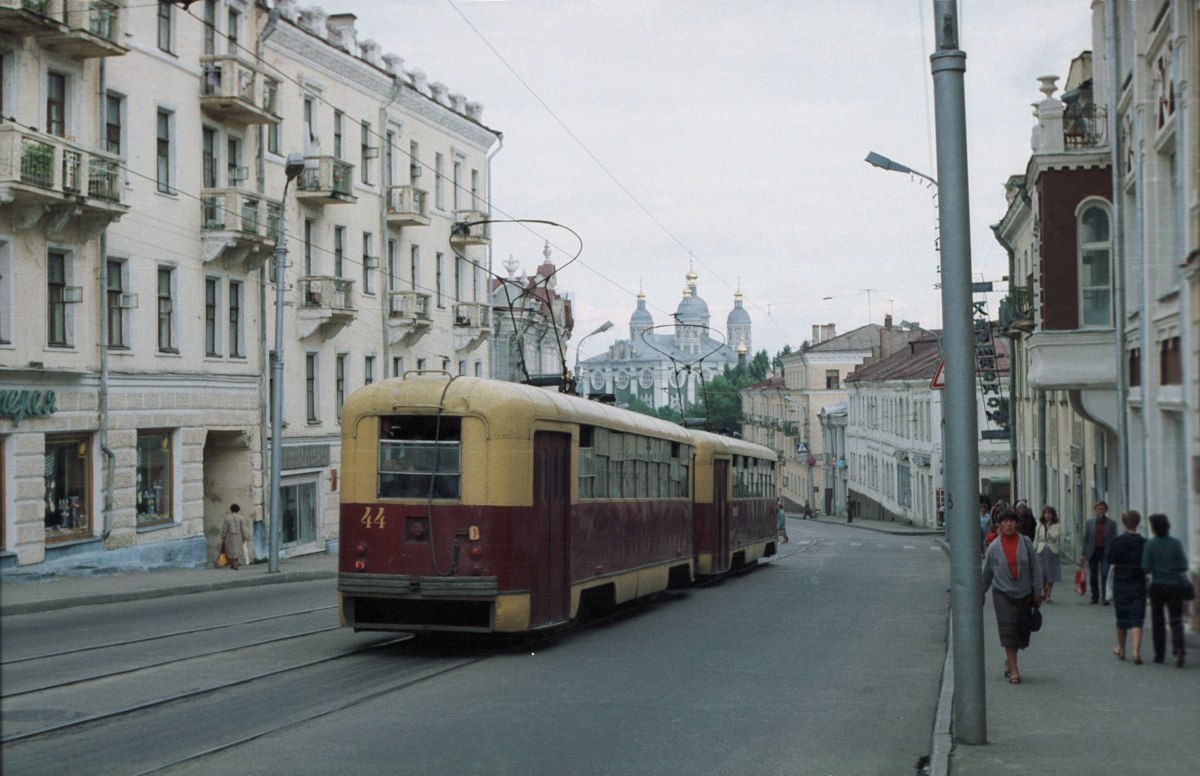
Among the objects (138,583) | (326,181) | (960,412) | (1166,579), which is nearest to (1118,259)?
(1166,579)

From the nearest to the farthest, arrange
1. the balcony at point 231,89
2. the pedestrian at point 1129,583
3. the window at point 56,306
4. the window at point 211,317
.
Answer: the pedestrian at point 1129,583 < the window at point 56,306 < the balcony at point 231,89 < the window at point 211,317

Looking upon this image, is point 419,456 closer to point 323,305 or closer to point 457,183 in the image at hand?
point 457,183

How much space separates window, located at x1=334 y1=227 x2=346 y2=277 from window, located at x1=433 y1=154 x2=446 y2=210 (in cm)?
414

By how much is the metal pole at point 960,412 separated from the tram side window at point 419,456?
6.00 metres

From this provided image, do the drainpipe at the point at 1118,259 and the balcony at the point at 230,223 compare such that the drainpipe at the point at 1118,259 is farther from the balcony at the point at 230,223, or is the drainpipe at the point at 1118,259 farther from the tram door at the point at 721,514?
the balcony at the point at 230,223

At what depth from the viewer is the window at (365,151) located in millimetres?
31156

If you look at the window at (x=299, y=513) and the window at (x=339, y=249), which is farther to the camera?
the window at (x=339, y=249)

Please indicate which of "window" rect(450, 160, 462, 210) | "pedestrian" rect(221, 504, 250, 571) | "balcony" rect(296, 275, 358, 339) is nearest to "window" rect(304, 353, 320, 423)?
"balcony" rect(296, 275, 358, 339)

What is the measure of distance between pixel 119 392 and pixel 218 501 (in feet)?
23.5

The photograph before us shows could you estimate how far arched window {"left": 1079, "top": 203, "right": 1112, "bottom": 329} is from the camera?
3072mm

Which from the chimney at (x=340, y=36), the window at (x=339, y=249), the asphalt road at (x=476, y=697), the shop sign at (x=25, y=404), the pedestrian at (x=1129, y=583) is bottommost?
the asphalt road at (x=476, y=697)

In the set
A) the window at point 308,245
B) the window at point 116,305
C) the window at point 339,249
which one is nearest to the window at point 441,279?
the window at point 339,249

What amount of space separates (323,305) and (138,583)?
21.4 meters

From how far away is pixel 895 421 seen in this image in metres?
72.0
